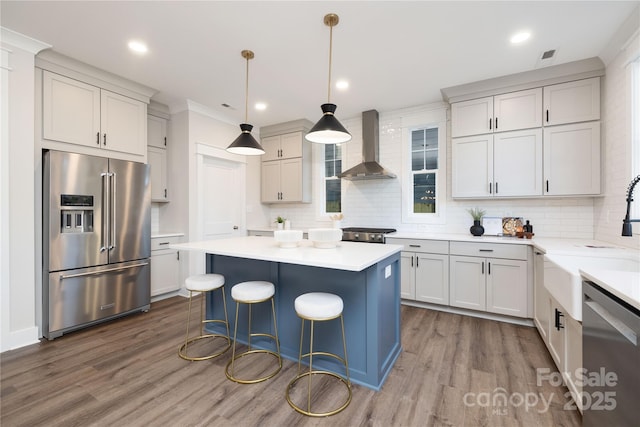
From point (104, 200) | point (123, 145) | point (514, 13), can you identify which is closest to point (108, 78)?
point (123, 145)

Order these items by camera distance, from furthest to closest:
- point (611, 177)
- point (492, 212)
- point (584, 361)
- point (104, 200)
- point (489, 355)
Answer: point (492, 212) < point (104, 200) < point (611, 177) < point (489, 355) < point (584, 361)

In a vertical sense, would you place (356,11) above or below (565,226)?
above

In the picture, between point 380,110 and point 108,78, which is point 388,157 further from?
point 108,78

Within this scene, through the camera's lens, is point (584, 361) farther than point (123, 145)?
No

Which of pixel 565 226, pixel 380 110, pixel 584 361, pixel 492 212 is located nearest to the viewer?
pixel 584 361

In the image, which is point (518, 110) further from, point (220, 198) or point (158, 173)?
point (158, 173)

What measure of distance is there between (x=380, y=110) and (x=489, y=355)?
3.50 m

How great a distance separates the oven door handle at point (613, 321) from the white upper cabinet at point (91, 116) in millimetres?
4368

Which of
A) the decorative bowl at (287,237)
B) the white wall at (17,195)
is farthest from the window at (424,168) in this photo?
the white wall at (17,195)

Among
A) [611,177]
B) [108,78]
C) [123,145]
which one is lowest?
[611,177]

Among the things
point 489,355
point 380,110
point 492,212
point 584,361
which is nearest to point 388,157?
point 380,110

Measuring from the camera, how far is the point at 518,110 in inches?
131

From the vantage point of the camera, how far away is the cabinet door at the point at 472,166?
11.5 feet

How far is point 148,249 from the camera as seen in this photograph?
350cm
